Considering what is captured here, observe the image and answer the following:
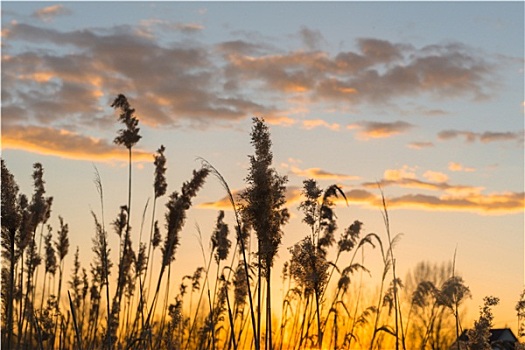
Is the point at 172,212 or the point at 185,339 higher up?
the point at 172,212

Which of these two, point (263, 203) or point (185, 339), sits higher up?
point (263, 203)

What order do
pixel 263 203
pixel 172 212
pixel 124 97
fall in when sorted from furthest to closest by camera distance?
pixel 172 212, pixel 124 97, pixel 263 203

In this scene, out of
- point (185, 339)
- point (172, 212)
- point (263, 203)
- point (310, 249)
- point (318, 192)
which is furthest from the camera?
point (185, 339)

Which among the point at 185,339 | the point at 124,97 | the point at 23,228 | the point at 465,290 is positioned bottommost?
the point at 185,339

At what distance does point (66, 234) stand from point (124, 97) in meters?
4.14

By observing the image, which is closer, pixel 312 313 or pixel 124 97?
pixel 124 97

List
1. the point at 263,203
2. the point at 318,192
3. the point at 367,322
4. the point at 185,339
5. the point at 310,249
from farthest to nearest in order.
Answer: the point at 185,339 < the point at 367,322 < the point at 318,192 < the point at 310,249 < the point at 263,203

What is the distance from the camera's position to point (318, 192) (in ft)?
20.4

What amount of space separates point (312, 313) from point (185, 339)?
2554 millimetres

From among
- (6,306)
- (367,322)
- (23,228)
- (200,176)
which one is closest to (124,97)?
(200,176)

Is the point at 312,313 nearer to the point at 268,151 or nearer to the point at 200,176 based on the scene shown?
the point at 200,176

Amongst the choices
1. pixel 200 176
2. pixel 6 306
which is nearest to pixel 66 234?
pixel 6 306

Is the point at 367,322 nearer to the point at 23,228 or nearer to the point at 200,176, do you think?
the point at 200,176

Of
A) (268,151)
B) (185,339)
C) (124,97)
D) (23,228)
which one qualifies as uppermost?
(124,97)
